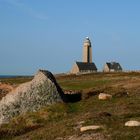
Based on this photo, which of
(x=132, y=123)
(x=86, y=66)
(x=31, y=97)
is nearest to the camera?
(x=132, y=123)

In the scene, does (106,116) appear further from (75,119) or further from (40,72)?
(40,72)

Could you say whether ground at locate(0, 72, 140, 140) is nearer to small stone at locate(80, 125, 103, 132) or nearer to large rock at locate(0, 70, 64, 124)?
small stone at locate(80, 125, 103, 132)

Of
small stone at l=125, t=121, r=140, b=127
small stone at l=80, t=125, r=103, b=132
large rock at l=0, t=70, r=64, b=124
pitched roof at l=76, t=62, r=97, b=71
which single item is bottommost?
small stone at l=80, t=125, r=103, b=132

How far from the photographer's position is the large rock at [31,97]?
39375mm

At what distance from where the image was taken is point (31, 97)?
40.3 meters

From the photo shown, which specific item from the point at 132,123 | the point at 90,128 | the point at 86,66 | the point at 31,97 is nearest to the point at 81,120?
the point at 90,128

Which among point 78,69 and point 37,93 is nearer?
point 37,93

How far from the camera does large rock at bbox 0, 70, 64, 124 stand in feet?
129

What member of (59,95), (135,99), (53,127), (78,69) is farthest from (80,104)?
(78,69)

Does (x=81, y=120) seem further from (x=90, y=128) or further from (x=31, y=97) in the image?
(x=31, y=97)

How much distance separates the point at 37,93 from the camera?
40.6 meters

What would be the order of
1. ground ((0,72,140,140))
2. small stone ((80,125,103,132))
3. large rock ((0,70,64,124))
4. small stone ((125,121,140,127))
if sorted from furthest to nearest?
large rock ((0,70,64,124))
small stone ((80,125,103,132))
small stone ((125,121,140,127))
ground ((0,72,140,140))

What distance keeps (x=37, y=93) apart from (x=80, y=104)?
3830 mm


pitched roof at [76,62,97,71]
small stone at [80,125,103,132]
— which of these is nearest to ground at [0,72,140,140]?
small stone at [80,125,103,132]
